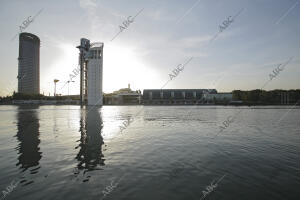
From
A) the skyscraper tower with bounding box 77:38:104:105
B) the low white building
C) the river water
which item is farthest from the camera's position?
the low white building

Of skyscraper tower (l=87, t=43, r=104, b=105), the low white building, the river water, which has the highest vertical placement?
skyscraper tower (l=87, t=43, r=104, b=105)

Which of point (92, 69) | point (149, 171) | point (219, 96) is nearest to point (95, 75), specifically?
point (92, 69)

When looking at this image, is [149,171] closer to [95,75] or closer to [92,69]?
[95,75]

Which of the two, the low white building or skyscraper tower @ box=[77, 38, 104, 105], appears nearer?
skyscraper tower @ box=[77, 38, 104, 105]

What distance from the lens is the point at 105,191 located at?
7.26 metres

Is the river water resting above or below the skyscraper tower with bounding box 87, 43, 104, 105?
below

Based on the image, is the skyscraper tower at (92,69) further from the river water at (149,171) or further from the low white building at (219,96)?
the river water at (149,171)

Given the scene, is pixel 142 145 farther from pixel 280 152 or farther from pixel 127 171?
pixel 280 152

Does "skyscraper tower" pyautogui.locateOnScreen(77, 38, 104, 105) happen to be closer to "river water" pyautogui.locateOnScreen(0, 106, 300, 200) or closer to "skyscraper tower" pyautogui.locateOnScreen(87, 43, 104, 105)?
"skyscraper tower" pyautogui.locateOnScreen(87, 43, 104, 105)

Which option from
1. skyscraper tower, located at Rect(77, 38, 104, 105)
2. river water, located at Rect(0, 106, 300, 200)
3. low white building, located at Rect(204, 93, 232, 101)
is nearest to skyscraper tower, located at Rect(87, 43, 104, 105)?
skyscraper tower, located at Rect(77, 38, 104, 105)

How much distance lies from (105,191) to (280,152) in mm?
13056

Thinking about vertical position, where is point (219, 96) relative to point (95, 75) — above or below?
below

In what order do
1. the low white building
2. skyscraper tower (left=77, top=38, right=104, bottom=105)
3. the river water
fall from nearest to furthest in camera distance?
the river water → skyscraper tower (left=77, top=38, right=104, bottom=105) → the low white building

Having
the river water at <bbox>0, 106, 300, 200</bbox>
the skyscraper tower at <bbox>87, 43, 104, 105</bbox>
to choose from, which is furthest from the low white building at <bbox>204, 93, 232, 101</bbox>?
the river water at <bbox>0, 106, 300, 200</bbox>
